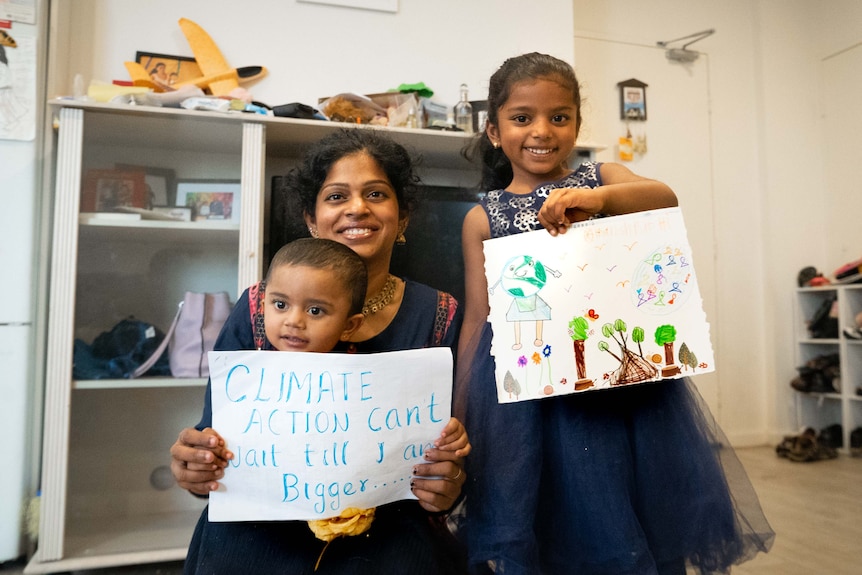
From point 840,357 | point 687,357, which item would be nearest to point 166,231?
point 687,357

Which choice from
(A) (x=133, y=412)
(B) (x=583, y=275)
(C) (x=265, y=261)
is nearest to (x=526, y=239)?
(B) (x=583, y=275)

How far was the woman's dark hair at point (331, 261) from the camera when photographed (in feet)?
2.93

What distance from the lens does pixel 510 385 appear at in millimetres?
839

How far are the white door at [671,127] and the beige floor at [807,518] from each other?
56 centimetres

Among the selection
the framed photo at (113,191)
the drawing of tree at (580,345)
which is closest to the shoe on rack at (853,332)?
the drawing of tree at (580,345)

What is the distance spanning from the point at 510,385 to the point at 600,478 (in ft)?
0.68

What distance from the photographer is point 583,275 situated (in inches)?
33.5

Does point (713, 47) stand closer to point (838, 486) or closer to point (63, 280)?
point (838, 486)

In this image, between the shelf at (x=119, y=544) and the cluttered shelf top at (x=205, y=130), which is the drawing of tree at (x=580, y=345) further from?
the shelf at (x=119, y=544)

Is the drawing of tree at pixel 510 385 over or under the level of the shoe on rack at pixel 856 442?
over

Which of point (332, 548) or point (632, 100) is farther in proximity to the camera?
point (632, 100)

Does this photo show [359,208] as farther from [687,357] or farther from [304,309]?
[687,357]

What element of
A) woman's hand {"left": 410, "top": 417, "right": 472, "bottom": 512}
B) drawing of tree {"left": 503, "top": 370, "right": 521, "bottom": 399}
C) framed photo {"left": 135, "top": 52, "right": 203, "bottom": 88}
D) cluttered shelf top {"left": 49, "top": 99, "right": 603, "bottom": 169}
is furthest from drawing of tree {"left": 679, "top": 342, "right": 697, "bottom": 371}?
framed photo {"left": 135, "top": 52, "right": 203, "bottom": 88}

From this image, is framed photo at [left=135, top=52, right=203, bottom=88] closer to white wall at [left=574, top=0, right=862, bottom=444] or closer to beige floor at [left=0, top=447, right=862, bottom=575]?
beige floor at [left=0, top=447, right=862, bottom=575]
